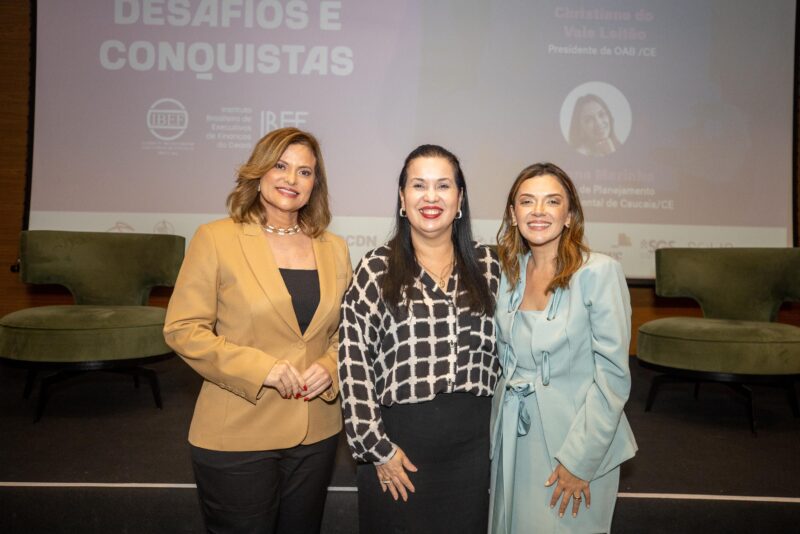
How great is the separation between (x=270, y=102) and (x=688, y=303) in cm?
370

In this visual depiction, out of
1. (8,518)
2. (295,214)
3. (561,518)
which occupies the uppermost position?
(295,214)

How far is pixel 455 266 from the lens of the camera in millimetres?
1649

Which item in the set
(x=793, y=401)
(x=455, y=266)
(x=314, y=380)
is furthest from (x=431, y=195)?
(x=793, y=401)

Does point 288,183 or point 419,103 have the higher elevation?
point 419,103

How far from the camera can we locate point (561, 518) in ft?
5.18

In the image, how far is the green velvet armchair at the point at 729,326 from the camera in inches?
122

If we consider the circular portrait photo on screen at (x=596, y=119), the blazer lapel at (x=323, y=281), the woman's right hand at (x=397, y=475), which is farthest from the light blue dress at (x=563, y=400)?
the circular portrait photo on screen at (x=596, y=119)

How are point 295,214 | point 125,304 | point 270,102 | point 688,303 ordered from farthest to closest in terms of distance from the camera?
point 688,303, point 270,102, point 125,304, point 295,214

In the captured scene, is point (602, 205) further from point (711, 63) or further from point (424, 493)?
point (424, 493)

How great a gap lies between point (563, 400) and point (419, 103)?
130 inches

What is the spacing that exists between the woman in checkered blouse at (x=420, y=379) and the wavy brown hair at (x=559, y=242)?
7.0 inches

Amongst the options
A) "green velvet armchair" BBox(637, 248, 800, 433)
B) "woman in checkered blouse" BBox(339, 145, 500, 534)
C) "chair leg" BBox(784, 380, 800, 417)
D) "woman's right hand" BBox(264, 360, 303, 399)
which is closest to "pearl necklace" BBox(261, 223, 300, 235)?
"woman in checkered blouse" BBox(339, 145, 500, 534)

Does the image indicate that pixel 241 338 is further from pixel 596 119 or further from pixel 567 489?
pixel 596 119

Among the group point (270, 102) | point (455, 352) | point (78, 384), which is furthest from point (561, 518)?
point (270, 102)
